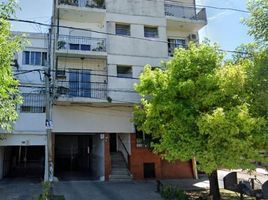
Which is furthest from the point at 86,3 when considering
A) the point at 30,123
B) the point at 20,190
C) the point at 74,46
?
the point at 20,190

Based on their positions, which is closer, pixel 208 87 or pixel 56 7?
pixel 208 87

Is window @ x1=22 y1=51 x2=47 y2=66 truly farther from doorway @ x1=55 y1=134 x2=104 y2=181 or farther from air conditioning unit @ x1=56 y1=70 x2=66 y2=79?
doorway @ x1=55 y1=134 x2=104 y2=181

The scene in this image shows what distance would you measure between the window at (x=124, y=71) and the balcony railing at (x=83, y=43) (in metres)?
1.71

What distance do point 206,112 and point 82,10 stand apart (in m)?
12.0

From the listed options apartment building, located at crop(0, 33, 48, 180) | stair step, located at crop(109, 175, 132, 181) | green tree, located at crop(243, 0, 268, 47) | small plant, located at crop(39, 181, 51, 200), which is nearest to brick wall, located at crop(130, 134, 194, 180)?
stair step, located at crop(109, 175, 132, 181)

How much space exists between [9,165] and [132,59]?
45.8 feet

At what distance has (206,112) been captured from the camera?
47.5 feet

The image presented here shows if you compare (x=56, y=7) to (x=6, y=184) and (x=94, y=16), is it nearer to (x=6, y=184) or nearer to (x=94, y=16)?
(x=94, y=16)

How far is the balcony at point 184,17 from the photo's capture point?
24.1 metres

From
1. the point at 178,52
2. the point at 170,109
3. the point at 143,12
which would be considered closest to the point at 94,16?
the point at 143,12

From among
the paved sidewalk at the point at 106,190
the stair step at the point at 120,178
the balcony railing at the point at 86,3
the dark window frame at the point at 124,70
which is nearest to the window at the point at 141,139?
the stair step at the point at 120,178

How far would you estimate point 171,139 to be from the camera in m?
15.0

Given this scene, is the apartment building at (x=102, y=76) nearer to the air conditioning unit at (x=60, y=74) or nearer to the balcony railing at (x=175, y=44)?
the air conditioning unit at (x=60, y=74)

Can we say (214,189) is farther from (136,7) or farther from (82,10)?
(82,10)
